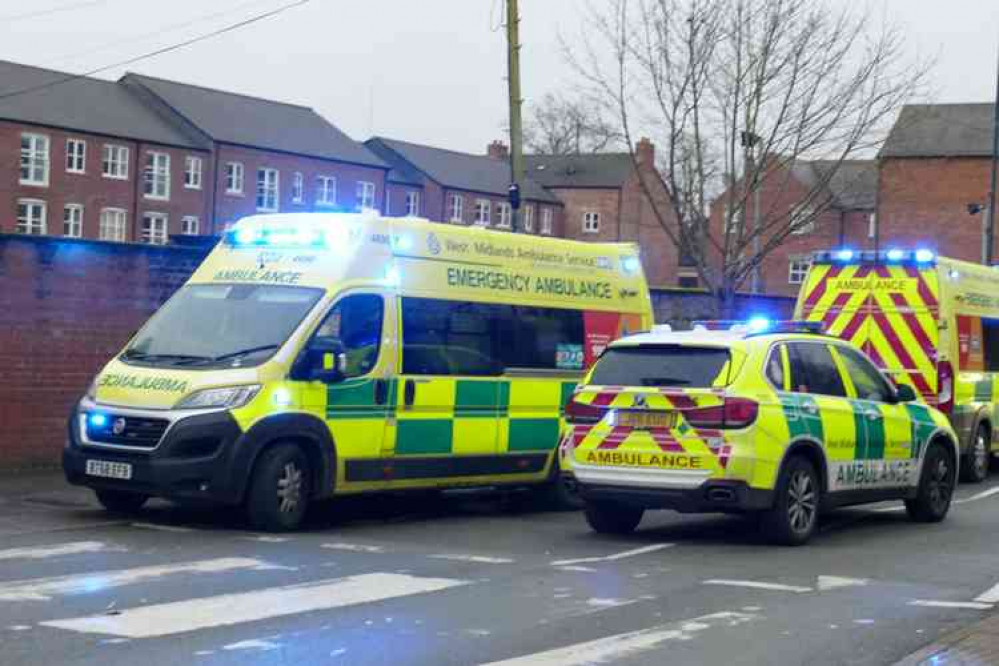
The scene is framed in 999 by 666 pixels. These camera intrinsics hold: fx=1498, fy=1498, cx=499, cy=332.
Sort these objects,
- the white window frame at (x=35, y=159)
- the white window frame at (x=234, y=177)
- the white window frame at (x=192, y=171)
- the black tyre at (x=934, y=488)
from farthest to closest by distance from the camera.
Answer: the white window frame at (x=234, y=177) → the white window frame at (x=192, y=171) → the white window frame at (x=35, y=159) → the black tyre at (x=934, y=488)

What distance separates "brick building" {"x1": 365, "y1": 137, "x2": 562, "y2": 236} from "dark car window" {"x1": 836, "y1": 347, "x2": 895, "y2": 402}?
6623cm

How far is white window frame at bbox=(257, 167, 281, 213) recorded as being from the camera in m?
72.1

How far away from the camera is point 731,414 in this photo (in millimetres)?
11312

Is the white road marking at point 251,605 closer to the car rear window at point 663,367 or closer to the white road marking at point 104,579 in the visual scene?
the white road marking at point 104,579

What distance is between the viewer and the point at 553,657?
286 inches

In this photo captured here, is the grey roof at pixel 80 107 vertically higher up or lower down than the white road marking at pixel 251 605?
higher up

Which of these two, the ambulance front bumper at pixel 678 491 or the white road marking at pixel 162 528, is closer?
the ambulance front bumper at pixel 678 491

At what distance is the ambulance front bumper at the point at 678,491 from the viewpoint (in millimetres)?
11266

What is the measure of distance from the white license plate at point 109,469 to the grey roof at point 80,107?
53152mm

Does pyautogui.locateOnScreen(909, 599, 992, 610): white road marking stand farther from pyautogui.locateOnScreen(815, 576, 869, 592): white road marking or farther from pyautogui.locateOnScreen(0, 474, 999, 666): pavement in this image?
pyautogui.locateOnScreen(815, 576, 869, 592): white road marking

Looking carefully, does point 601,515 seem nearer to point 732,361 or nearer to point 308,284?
point 732,361

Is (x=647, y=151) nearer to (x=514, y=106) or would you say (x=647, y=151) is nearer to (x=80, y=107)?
(x=80, y=107)

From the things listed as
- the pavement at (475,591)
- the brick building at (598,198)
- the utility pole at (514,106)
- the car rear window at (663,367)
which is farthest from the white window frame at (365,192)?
the car rear window at (663,367)

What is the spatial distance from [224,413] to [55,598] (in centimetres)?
318
